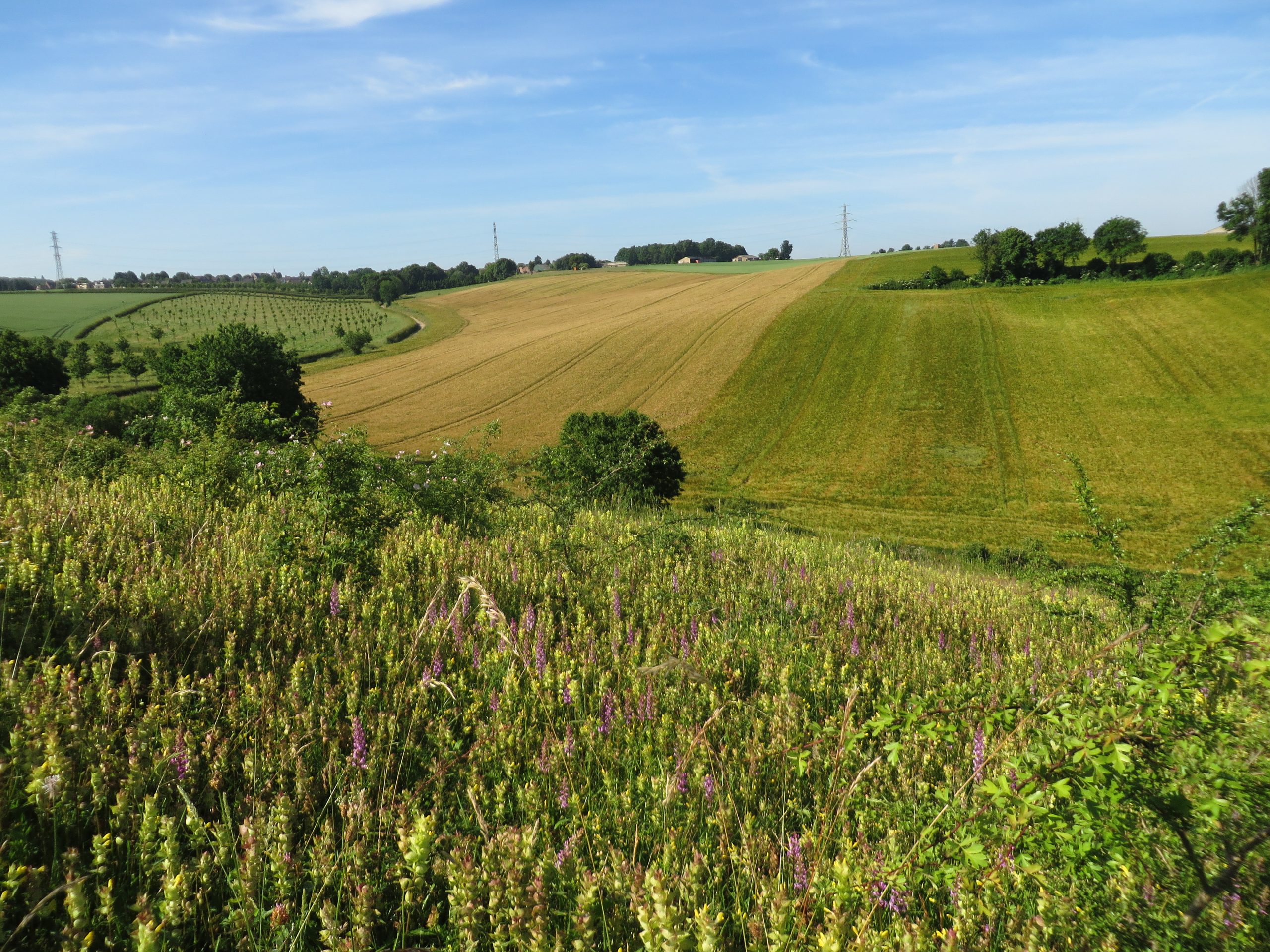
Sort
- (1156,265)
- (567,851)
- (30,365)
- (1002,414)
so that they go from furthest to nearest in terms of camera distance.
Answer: (1156,265)
(30,365)
(1002,414)
(567,851)

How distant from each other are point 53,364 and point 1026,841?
94586 millimetres

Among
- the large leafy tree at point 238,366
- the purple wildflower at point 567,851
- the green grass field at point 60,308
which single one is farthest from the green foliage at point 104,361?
the purple wildflower at point 567,851

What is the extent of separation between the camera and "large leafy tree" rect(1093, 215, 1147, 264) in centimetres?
8975

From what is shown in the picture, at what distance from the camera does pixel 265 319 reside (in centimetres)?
12100

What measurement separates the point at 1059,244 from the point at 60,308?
522 ft

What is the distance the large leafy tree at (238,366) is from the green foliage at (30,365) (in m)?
22.3

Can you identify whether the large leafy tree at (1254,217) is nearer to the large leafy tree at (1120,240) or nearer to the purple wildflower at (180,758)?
the large leafy tree at (1120,240)

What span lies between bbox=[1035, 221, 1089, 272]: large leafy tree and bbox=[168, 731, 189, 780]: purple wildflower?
107 meters

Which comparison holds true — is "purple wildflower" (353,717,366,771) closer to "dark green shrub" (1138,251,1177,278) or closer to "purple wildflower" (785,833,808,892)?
"purple wildflower" (785,833,808,892)

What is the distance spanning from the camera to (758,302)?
88250 millimetres

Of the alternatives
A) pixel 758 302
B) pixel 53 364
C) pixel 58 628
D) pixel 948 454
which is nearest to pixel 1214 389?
pixel 948 454

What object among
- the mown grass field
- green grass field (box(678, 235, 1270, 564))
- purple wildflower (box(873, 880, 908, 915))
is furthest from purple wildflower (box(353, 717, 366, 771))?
the mown grass field

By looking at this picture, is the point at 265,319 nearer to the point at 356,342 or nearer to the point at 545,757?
the point at 356,342

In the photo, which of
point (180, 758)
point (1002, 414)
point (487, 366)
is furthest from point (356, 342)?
point (180, 758)
